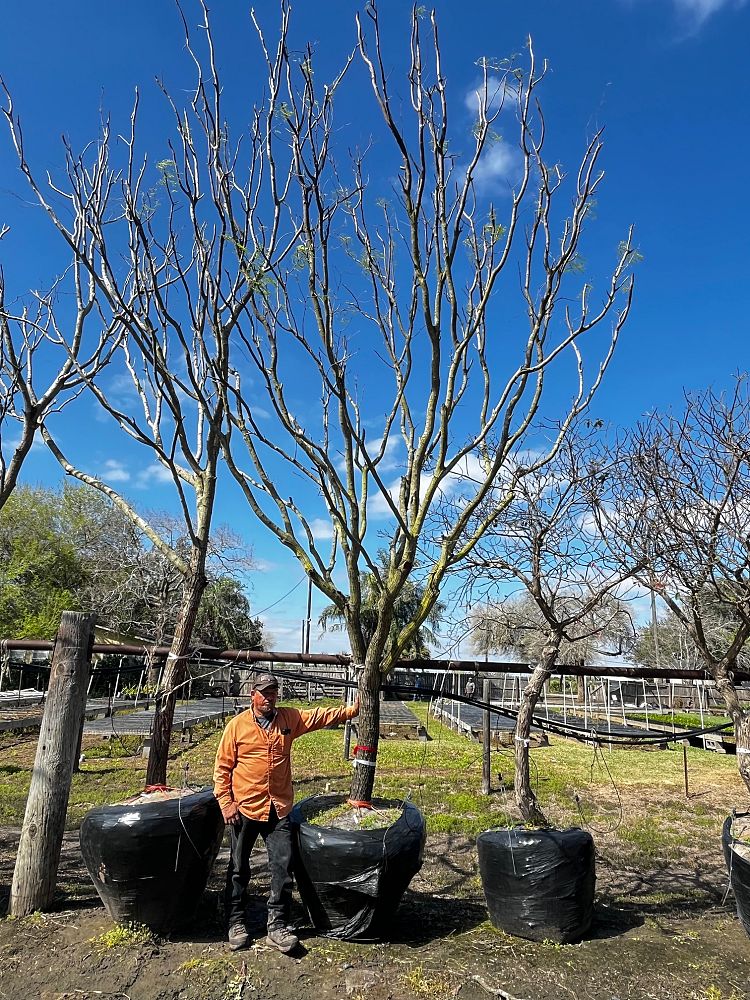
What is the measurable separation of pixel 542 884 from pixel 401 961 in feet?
2.66

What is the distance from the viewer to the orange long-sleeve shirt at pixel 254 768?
3326 mm

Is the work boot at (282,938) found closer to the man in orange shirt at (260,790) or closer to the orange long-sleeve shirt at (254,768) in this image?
the man in orange shirt at (260,790)

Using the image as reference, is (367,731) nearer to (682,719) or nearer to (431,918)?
(431,918)

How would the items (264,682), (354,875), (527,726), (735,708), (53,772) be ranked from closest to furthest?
(354,875)
(264,682)
(53,772)
(735,708)
(527,726)

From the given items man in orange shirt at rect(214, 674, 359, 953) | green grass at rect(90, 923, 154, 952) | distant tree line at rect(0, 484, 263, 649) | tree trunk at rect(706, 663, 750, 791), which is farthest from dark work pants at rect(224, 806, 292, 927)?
distant tree line at rect(0, 484, 263, 649)

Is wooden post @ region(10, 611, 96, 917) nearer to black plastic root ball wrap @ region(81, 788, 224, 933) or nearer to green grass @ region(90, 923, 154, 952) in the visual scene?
black plastic root ball wrap @ region(81, 788, 224, 933)

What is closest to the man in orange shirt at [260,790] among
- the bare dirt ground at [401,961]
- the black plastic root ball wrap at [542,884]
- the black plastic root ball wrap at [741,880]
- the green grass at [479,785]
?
the bare dirt ground at [401,961]

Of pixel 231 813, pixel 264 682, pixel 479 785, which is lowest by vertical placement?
A: pixel 479 785

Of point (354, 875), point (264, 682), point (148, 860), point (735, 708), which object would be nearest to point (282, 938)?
point (354, 875)

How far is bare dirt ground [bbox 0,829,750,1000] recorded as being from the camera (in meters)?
2.72

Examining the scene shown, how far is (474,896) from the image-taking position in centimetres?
397

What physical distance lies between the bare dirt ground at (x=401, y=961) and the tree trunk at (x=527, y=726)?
1.31 metres

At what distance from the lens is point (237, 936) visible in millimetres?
3062

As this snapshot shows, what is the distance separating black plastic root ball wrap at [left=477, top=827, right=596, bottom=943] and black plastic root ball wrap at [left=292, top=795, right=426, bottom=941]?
19.5 inches
